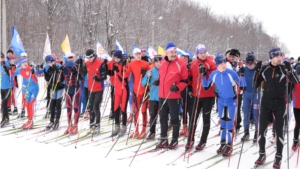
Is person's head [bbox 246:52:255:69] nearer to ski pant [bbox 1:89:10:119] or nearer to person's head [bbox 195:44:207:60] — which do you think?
person's head [bbox 195:44:207:60]

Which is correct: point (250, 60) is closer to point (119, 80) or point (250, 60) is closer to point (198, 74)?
point (198, 74)

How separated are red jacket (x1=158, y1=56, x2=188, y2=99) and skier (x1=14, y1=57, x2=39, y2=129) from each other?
370cm

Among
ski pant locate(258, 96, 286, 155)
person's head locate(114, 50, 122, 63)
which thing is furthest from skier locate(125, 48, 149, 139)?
ski pant locate(258, 96, 286, 155)

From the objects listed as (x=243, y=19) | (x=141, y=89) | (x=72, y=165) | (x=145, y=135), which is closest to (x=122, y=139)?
(x=145, y=135)

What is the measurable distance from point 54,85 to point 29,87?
67cm

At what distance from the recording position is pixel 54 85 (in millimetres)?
7980

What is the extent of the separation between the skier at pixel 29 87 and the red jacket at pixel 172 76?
3.70m

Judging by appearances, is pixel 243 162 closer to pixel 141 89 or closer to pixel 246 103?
pixel 246 103

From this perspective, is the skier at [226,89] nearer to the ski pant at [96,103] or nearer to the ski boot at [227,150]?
the ski boot at [227,150]

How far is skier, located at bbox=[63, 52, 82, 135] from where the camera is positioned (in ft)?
25.2

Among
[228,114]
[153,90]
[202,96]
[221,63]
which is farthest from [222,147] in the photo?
[153,90]

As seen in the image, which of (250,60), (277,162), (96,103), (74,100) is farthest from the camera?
(74,100)

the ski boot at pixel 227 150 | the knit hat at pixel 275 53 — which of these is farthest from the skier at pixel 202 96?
the knit hat at pixel 275 53

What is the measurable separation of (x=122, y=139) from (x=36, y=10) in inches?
1120
